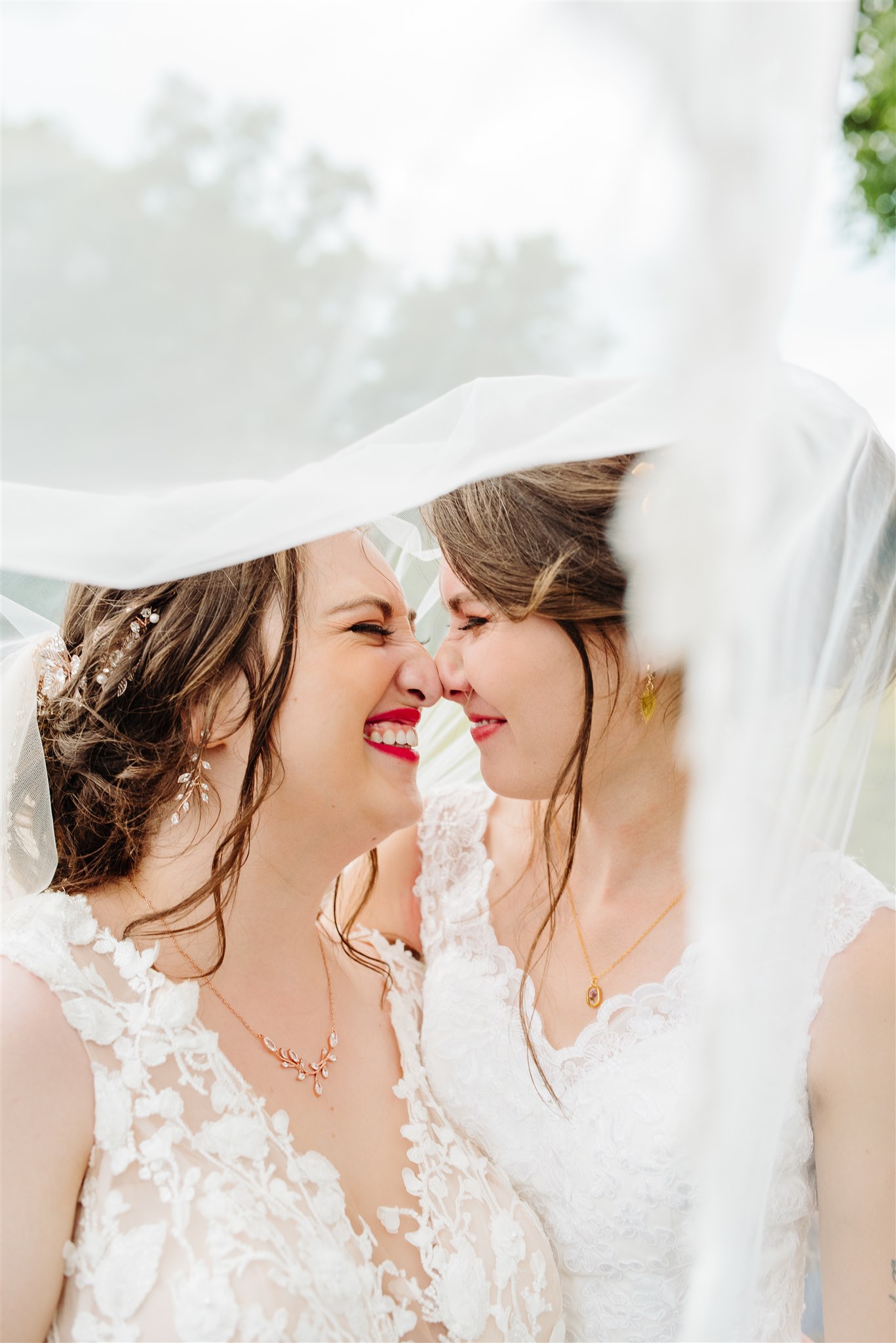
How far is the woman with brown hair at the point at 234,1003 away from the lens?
1.75m

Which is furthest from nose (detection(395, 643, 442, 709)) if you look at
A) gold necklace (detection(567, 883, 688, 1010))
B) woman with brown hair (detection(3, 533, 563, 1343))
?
gold necklace (detection(567, 883, 688, 1010))

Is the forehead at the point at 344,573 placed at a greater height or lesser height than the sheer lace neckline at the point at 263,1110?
greater

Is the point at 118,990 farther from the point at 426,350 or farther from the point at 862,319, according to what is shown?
the point at 862,319

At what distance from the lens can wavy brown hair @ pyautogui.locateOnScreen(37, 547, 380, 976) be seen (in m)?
2.21

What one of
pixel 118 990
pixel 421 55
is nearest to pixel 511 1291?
pixel 118 990

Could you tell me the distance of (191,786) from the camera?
2287 mm

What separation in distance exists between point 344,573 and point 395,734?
0.39 meters

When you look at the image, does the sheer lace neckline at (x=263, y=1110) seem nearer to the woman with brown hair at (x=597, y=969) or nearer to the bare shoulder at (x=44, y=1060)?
the bare shoulder at (x=44, y=1060)

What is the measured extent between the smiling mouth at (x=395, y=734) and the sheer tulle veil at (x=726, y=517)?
828 mm

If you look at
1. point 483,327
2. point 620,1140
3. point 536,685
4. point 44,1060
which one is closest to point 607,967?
point 620,1140

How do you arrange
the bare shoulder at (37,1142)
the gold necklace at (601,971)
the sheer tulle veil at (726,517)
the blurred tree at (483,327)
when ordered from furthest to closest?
the gold necklace at (601,971)
the bare shoulder at (37,1142)
the blurred tree at (483,327)
the sheer tulle veil at (726,517)

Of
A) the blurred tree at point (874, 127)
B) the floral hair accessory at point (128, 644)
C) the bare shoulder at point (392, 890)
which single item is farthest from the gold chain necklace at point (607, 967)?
the blurred tree at point (874, 127)

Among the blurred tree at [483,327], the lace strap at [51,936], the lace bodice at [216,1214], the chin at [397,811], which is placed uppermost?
the blurred tree at [483,327]

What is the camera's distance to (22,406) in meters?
1.33
